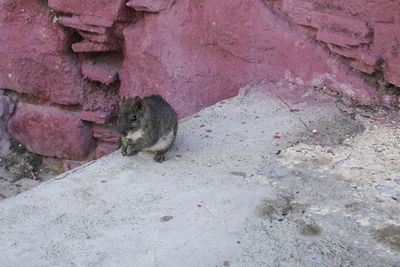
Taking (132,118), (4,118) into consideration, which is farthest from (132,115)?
(4,118)

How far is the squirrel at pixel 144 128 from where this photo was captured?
3.41m

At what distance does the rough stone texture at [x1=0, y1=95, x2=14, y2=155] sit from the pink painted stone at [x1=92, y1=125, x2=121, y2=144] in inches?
28.5

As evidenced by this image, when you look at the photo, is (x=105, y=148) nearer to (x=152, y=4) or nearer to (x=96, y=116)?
(x=96, y=116)

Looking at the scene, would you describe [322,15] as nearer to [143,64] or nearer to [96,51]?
[143,64]

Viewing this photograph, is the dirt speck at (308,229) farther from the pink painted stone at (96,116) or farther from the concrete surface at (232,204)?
the pink painted stone at (96,116)

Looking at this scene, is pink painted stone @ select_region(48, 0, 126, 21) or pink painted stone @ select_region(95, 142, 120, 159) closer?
pink painted stone @ select_region(48, 0, 126, 21)

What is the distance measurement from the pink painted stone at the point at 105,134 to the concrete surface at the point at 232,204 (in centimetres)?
130

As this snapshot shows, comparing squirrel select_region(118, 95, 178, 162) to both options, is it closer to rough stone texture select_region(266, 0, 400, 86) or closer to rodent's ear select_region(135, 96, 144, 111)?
rodent's ear select_region(135, 96, 144, 111)

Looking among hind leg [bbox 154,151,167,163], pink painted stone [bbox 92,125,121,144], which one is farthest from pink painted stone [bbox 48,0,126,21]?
hind leg [bbox 154,151,167,163]

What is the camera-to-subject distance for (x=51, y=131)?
5.09 metres

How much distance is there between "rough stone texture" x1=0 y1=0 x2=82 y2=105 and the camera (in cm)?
486

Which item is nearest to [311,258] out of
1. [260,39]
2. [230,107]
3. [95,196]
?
[95,196]

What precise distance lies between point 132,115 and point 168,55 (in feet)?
3.91

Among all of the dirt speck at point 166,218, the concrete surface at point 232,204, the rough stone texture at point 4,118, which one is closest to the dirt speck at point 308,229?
the concrete surface at point 232,204
